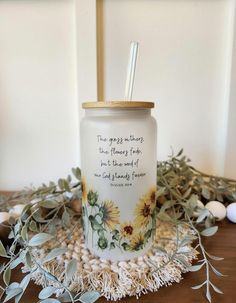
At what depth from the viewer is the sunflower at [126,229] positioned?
33 cm

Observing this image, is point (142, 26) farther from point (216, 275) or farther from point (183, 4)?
point (216, 275)

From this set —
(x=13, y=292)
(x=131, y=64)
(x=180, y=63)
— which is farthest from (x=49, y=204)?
(x=180, y=63)

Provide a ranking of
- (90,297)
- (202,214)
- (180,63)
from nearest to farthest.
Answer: (90,297), (202,214), (180,63)

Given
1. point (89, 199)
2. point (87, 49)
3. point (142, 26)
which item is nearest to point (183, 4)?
point (142, 26)

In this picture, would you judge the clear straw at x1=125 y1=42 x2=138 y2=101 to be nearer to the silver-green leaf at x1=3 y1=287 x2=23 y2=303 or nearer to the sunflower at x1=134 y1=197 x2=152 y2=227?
the sunflower at x1=134 y1=197 x2=152 y2=227

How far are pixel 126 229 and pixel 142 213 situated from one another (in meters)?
0.03

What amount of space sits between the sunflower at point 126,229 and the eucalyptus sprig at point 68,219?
6 cm

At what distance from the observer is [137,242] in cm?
33

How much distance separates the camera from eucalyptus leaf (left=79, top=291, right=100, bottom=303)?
10.0 inches

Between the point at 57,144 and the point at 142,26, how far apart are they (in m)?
0.33

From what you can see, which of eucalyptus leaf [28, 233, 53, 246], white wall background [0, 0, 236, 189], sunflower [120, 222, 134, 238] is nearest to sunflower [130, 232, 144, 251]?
sunflower [120, 222, 134, 238]

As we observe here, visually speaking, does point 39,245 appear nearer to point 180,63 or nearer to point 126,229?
point 126,229

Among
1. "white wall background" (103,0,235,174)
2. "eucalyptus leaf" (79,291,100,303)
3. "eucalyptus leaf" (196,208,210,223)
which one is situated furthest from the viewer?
"white wall background" (103,0,235,174)

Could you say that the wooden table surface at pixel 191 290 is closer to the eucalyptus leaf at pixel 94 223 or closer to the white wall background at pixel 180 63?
the eucalyptus leaf at pixel 94 223
